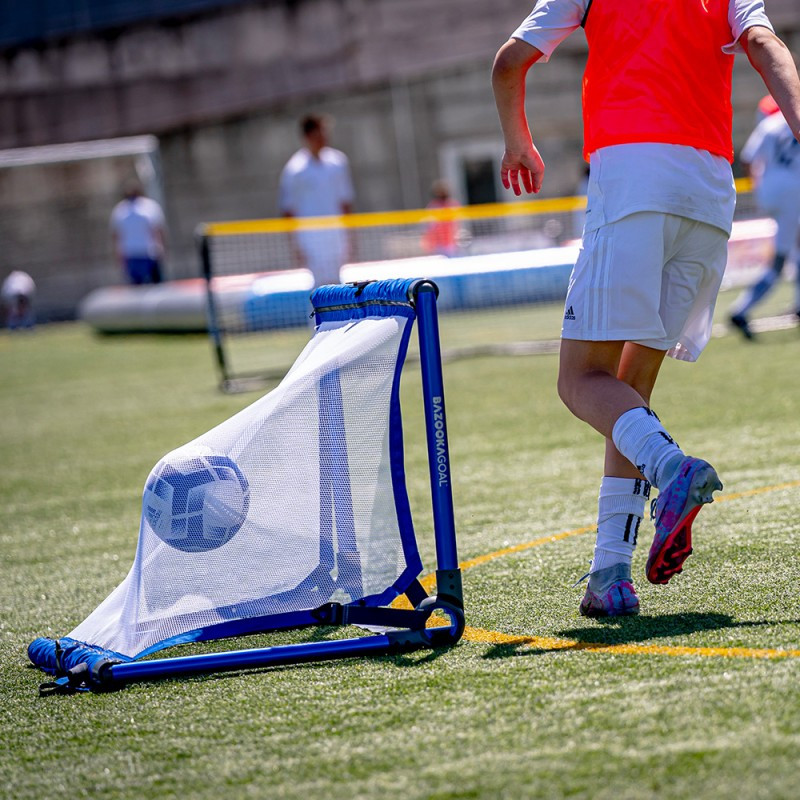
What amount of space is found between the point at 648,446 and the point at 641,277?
1.41 ft

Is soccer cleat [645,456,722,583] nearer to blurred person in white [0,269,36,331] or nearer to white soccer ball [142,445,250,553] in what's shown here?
white soccer ball [142,445,250,553]

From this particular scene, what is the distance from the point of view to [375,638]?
3.03 metres

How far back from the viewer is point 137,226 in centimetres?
1989

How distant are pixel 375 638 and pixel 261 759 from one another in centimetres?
70

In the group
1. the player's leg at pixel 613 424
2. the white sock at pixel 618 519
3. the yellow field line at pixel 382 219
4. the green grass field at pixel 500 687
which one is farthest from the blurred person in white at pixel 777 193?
the white sock at pixel 618 519

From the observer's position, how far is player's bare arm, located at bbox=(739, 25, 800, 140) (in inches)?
119

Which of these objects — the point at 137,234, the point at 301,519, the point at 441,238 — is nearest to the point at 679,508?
the point at 301,519

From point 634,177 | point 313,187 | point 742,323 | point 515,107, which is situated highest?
point 515,107

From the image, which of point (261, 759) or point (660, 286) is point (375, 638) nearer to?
point (261, 759)

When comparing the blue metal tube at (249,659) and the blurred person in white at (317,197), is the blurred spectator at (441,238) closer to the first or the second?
the blurred person in white at (317,197)

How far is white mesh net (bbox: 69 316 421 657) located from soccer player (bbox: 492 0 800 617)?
488 mm

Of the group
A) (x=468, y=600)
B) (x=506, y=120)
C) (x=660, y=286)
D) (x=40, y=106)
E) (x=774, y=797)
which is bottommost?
(x=468, y=600)

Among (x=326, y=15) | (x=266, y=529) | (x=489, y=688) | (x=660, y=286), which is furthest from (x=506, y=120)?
(x=326, y=15)

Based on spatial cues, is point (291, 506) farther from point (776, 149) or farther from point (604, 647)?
point (776, 149)
